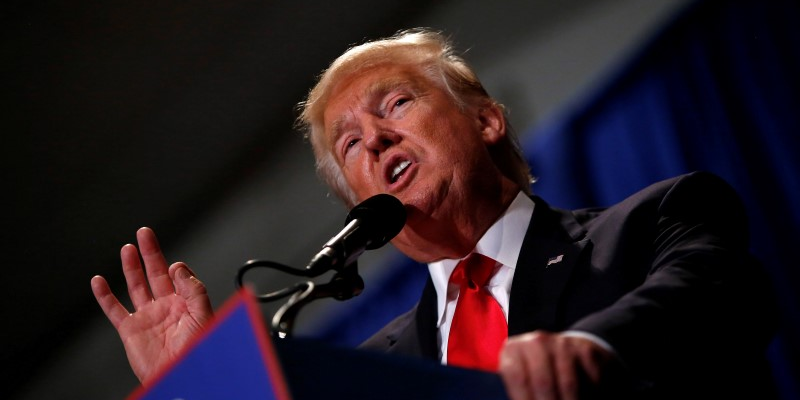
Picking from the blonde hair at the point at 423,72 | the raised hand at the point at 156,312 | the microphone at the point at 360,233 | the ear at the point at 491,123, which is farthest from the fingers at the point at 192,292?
the ear at the point at 491,123

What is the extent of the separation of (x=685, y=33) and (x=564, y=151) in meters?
0.45

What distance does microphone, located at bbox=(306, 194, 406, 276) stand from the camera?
128 cm

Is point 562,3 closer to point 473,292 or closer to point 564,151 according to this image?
point 564,151

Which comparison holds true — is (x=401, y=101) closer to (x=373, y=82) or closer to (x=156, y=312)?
(x=373, y=82)

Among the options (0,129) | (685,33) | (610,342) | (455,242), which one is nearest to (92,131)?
(0,129)

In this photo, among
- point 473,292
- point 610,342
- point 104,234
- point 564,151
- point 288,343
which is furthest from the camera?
point 104,234

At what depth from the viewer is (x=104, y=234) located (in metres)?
3.32

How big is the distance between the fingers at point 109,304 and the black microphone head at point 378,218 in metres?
0.50

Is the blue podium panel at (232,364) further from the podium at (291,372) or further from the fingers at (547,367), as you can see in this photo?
the fingers at (547,367)

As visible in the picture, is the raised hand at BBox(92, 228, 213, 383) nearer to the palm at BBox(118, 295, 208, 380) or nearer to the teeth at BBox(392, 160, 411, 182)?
the palm at BBox(118, 295, 208, 380)

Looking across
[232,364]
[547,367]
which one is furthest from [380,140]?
[232,364]

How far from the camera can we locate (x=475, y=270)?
1674mm

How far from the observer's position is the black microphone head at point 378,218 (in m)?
1.44

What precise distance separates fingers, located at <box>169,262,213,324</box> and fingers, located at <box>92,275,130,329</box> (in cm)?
12
